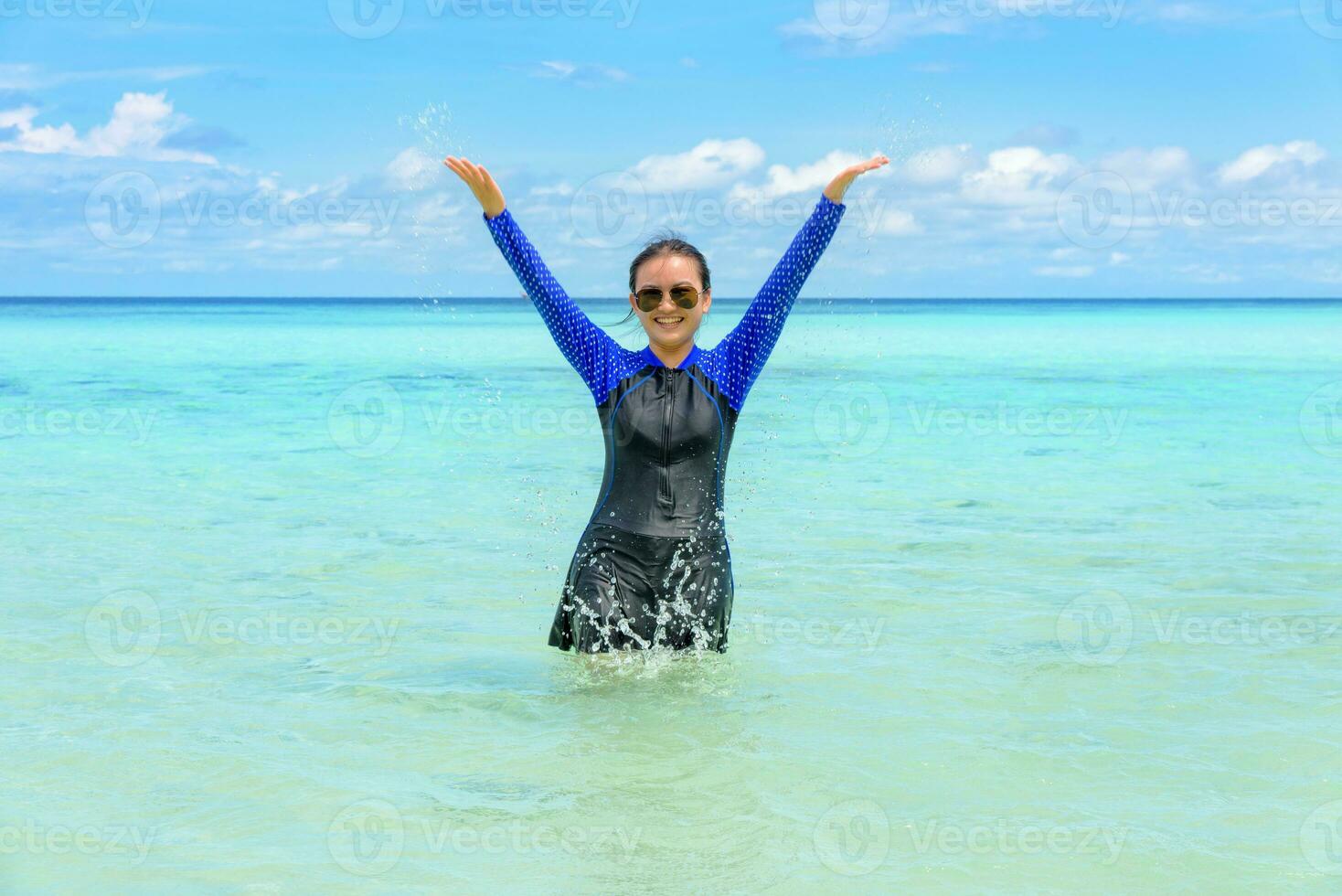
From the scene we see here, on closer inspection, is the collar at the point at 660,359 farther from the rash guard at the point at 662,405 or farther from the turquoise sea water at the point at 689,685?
the turquoise sea water at the point at 689,685

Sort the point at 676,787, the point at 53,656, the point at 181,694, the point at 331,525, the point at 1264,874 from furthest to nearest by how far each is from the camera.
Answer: the point at 331,525
the point at 53,656
the point at 181,694
the point at 676,787
the point at 1264,874

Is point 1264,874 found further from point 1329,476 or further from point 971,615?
point 1329,476

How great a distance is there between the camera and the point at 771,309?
4.50m

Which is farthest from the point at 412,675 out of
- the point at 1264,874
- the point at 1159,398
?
the point at 1159,398

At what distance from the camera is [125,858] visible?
11.3 feet

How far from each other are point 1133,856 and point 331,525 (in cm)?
645

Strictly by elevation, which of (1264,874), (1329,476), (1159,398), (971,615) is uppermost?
(1159,398)

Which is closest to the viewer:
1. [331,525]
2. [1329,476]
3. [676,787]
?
[676,787]

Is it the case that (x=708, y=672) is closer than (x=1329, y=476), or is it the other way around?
(x=708, y=672)

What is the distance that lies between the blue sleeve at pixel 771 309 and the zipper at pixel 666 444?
0.55ft

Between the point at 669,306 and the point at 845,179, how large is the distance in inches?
28.6

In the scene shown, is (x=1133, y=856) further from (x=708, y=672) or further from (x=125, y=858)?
(x=125, y=858)

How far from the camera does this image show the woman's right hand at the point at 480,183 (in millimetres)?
4402

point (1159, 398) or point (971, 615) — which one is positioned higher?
point (1159, 398)
